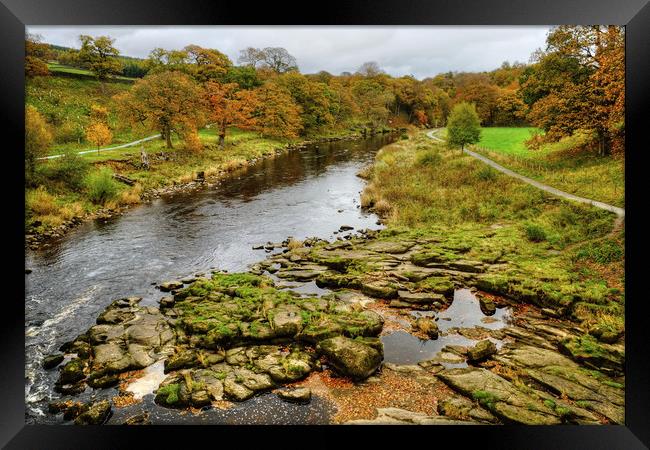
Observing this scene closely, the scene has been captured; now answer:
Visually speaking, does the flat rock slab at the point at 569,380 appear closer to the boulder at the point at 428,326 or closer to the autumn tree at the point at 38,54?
the boulder at the point at 428,326

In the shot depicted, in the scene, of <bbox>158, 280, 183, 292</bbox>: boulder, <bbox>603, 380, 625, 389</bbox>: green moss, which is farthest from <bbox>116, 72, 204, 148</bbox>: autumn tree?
<bbox>603, 380, 625, 389</bbox>: green moss

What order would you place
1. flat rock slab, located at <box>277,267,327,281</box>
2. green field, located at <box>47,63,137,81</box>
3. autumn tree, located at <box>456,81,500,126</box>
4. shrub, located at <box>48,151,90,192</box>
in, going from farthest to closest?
autumn tree, located at <box>456,81,500,126</box>
green field, located at <box>47,63,137,81</box>
shrub, located at <box>48,151,90,192</box>
flat rock slab, located at <box>277,267,327,281</box>

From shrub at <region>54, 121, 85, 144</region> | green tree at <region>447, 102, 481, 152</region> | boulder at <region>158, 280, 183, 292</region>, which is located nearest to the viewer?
boulder at <region>158, 280, 183, 292</region>

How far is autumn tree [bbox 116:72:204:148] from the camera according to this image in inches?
899

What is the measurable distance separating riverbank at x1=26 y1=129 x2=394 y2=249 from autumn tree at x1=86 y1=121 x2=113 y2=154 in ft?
2.34

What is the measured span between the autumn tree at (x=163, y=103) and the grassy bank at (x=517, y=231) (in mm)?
11438

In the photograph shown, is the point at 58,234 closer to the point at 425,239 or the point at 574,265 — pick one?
the point at 425,239

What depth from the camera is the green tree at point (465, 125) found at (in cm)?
2228

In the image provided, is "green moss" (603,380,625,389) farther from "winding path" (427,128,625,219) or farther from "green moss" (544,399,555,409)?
"winding path" (427,128,625,219)

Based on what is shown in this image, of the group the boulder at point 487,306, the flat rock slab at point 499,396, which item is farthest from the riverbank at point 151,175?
the boulder at point 487,306

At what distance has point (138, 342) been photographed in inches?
327

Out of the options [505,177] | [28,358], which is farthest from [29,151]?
[505,177]

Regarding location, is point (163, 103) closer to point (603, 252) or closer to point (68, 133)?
point (68, 133)
